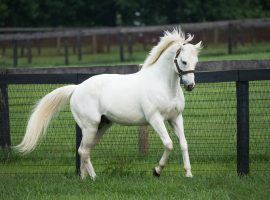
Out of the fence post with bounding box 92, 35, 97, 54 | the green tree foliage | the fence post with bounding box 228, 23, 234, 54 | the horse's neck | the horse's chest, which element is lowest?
the green tree foliage

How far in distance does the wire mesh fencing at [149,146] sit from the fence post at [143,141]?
0.02 metres

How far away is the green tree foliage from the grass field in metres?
30.3

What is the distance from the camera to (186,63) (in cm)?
1015

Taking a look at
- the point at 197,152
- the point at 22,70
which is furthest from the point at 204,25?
the point at 197,152

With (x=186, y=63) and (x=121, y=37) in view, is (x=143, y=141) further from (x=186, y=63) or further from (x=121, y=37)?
(x=121, y=37)

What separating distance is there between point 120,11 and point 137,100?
118 ft

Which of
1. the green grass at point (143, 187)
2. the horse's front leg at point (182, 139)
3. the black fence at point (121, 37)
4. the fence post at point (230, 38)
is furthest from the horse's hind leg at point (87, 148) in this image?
the fence post at point (230, 38)

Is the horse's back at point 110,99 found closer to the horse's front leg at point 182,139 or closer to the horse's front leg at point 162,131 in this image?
the horse's front leg at point 162,131

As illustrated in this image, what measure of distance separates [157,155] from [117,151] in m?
0.65

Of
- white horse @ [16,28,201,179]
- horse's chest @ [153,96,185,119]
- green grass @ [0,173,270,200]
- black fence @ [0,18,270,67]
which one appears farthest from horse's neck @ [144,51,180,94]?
black fence @ [0,18,270,67]

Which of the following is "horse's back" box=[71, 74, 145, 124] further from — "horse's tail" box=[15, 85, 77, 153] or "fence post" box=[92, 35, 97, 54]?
"fence post" box=[92, 35, 97, 54]

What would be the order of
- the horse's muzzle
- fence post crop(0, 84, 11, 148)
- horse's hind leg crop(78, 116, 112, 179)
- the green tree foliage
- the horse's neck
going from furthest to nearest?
the green tree foliage, fence post crop(0, 84, 11, 148), horse's hind leg crop(78, 116, 112, 179), the horse's neck, the horse's muzzle

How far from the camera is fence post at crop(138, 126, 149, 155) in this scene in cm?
1229

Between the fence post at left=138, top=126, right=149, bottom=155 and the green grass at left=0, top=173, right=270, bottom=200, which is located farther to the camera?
the fence post at left=138, top=126, right=149, bottom=155
